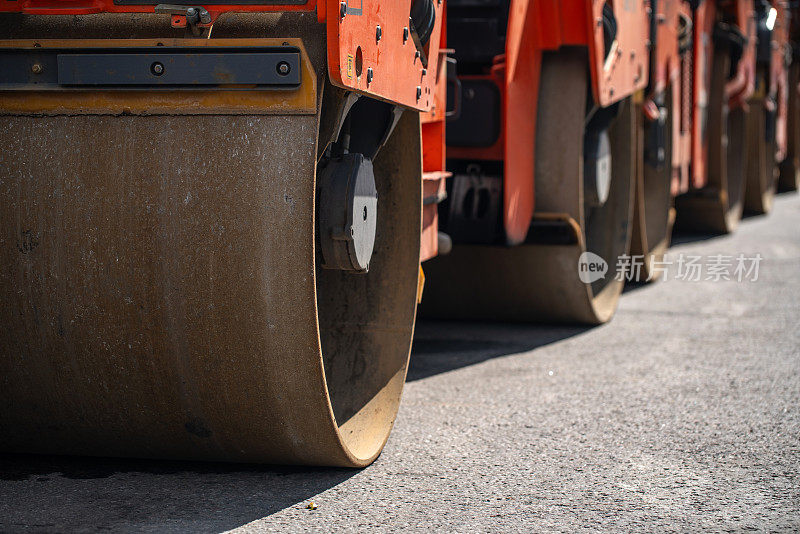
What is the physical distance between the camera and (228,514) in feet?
7.82

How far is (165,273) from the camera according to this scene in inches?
88.2

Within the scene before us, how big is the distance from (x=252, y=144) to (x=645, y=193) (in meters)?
4.28

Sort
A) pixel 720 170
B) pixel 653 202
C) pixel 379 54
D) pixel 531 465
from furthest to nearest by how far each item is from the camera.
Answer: pixel 720 170 < pixel 653 202 < pixel 531 465 < pixel 379 54

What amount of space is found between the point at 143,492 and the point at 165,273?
563 millimetres

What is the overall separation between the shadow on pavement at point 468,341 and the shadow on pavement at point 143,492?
1.19 meters

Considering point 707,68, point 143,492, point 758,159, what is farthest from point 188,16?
point 758,159

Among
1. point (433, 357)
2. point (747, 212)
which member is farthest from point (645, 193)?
point (747, 212)

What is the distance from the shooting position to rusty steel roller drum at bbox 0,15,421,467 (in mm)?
2211

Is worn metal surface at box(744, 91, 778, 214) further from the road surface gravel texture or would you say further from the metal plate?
the metal plate

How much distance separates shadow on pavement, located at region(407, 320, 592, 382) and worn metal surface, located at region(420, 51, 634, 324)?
0.18 ft

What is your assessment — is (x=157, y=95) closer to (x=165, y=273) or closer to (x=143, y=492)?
(x=165, y=273)

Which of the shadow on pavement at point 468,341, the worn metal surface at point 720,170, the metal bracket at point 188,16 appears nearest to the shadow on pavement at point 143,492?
the metal bracket at point 188,16

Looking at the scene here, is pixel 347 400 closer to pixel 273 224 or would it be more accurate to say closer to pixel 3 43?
pixel 273 224

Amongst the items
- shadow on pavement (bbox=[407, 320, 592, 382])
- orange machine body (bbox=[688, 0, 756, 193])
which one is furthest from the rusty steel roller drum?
orange machine body (bbox=[688, 0, 756, 193])
